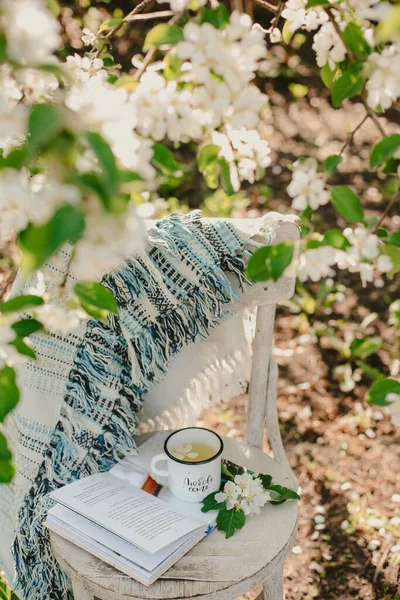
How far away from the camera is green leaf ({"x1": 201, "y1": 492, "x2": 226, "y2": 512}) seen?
1.18 m

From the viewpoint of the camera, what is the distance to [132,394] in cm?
135

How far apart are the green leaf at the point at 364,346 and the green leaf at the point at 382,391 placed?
1.58 m

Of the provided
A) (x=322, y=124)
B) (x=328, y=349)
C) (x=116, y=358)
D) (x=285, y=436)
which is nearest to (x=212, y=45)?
(x=116, y=358)

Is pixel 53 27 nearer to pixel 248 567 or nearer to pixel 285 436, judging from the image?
pixel 248 567

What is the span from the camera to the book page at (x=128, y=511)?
1.09 m

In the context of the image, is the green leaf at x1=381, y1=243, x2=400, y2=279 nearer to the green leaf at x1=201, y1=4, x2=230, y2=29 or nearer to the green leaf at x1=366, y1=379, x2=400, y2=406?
the green leaf at x1=366, y1=379, x2=400, y2=406

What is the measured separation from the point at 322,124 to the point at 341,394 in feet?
6.41

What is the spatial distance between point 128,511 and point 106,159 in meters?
0.83

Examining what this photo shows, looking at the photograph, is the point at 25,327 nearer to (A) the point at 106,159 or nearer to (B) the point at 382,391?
(A) the point at 106,159

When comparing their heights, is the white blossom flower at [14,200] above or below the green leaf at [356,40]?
below

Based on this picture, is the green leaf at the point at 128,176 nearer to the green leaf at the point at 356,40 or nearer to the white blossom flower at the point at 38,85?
the white blossom flower at the point at 38,85

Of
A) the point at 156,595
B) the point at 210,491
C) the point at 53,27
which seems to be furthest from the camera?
the point at 210,491

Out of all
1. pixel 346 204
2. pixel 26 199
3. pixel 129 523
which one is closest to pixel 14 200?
pixel 26 199

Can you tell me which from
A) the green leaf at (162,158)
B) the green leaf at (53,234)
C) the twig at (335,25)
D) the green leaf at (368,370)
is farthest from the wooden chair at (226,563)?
the green leaf at (368,370)
